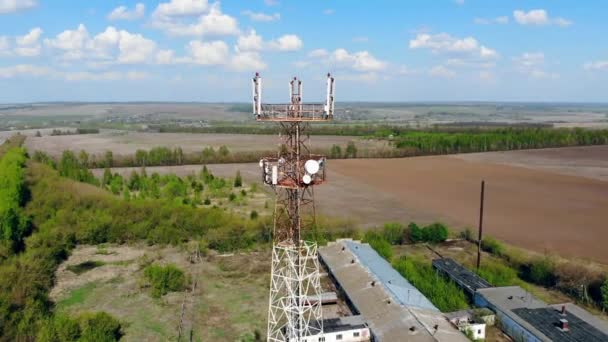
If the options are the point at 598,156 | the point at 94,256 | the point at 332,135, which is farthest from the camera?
the point at 332,135

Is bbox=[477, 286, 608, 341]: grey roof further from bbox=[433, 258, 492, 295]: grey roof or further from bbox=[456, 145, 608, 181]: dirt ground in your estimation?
bbox=[456, 145, 608, 181]: dirt ground

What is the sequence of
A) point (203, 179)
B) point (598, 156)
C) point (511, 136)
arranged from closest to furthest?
point (203, 179) → point (598, 156) → point (511, 136)

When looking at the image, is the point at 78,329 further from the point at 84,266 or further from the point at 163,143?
the point at 163,143

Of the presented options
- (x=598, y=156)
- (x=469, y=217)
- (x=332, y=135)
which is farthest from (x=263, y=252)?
(x=332, y=135)

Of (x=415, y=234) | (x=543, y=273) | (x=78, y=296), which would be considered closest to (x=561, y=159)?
(x=415, y=234)

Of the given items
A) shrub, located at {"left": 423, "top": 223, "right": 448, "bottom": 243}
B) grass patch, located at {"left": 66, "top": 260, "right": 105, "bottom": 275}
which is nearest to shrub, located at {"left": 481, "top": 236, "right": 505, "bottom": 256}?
shrub, located at {"left": 423, "top": 223, "right": 448, "bottom": 243}

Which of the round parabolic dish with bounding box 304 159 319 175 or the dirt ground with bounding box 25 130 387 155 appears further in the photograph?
the dirt ground with bounding box 25 130 387 155

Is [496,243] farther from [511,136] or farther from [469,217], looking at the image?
[511,136]
